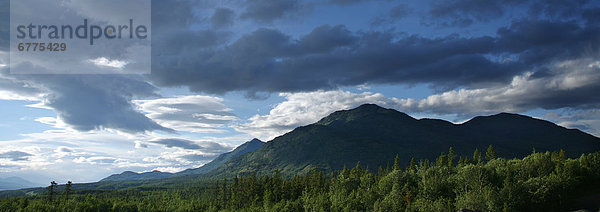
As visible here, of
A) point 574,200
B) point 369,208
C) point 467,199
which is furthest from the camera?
point 369,208

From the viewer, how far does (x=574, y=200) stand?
93375mm

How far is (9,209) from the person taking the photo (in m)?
173

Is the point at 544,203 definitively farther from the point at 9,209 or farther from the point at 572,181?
the point at 9,209

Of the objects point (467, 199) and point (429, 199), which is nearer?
point (467, 199)

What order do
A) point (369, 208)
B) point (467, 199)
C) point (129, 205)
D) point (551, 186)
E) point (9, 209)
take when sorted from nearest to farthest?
point (467, 199)
point (551, 186)
point (369, 208)
point (9, 209)
point (129, 205)

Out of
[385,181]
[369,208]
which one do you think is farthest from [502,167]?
[369,208]

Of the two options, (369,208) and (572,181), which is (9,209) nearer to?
(369,208)

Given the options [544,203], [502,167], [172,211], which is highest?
[502,167]

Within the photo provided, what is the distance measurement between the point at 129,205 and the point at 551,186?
191m

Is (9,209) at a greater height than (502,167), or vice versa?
(502,167)

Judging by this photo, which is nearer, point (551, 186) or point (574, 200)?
point (551, 186)

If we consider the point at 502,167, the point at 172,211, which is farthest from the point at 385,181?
the point at 172,211

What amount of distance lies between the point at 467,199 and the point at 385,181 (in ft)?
128

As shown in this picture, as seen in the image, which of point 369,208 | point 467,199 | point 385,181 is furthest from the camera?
point 385,181
